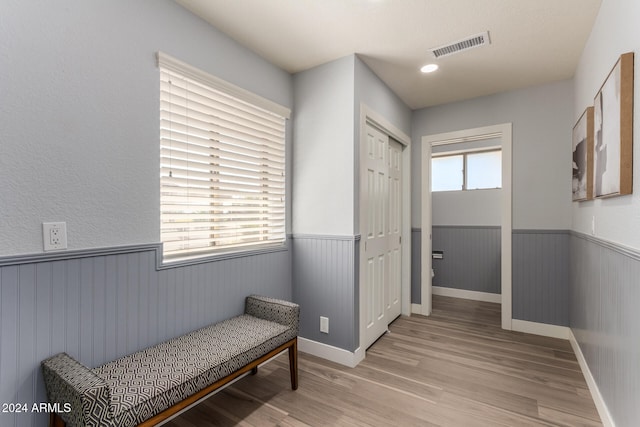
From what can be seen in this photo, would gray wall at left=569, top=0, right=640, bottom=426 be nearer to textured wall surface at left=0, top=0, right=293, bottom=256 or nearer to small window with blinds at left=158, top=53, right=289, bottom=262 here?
small window with blinds at left=158, top=53, right=289, bottom=262

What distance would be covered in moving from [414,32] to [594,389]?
2.67 metres

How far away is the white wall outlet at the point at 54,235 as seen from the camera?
136cm

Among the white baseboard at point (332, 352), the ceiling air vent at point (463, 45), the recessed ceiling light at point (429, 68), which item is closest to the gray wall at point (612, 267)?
the ceiling air vent at point (463, 45)

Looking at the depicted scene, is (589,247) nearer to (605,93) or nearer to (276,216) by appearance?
(605,93)

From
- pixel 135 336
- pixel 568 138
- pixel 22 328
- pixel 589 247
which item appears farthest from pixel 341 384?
pixel 568 138

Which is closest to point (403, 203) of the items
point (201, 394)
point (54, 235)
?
point (201, 394)

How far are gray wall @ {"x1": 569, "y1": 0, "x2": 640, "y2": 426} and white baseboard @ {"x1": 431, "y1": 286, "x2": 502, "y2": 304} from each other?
184cm

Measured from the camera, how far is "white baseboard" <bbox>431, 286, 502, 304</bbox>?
4.29 metres

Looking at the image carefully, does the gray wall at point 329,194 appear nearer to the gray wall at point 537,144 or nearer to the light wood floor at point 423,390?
the light wood floor at point 423,390

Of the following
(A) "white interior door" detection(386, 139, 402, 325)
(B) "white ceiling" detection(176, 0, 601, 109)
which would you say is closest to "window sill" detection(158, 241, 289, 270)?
(A) "white interior door" detection(386, 139, 402, 325)

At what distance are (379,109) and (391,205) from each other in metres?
1.04

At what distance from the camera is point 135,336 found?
1.67 metres

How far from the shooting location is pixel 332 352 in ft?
8.39

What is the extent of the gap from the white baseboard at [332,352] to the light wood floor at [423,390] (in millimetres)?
54
